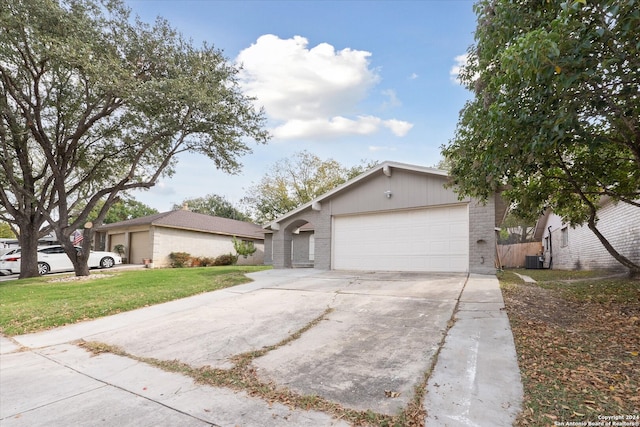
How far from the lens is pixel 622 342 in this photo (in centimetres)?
426

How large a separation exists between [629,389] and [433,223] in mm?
8878

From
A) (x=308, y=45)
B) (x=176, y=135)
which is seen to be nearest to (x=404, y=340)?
(x=308, y=45)

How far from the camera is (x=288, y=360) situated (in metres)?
4.30

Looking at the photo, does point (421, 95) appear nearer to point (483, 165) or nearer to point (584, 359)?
point (483, 165)

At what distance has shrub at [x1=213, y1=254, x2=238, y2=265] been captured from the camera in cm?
2314

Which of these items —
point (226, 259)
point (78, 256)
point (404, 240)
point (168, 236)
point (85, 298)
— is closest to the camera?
point (85, 298)

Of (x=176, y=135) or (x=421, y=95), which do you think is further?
(x=176, y=135)

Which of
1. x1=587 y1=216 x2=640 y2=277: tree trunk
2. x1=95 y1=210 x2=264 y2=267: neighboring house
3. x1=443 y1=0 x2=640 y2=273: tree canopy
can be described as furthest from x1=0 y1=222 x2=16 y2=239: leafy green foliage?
x1=587 y1=216 x2=640 y2=277: tree trunk

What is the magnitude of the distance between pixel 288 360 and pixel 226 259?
66.0ft

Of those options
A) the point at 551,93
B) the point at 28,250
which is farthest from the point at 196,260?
the point at 551,93

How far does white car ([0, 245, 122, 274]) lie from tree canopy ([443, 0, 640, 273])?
66.2 ft

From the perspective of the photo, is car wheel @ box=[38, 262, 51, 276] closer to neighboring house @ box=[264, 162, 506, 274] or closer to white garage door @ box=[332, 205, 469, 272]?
neighboring house @ box=[264, 162, 506, 274]

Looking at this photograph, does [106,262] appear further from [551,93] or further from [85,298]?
[551,93]

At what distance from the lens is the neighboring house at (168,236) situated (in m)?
20.6
